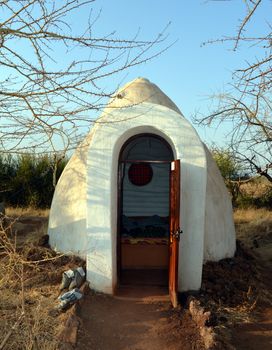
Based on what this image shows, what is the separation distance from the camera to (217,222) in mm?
7891

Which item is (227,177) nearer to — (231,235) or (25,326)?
(231,235)

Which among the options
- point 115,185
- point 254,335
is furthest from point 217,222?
point 254,335

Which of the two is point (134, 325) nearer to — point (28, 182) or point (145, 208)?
point (145, 208)

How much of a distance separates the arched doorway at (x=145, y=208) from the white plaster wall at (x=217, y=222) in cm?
83

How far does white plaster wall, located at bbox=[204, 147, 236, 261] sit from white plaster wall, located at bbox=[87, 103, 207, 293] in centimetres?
103

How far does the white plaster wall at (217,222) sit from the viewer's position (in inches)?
301

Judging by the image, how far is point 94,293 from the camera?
645cm

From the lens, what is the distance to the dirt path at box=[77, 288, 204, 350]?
5133mm

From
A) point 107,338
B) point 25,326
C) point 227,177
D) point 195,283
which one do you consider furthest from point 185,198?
point 227,177

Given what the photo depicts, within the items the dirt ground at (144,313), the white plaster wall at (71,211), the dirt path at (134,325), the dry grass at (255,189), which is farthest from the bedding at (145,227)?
the dry grass at (255,189)

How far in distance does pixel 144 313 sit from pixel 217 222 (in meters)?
2.60

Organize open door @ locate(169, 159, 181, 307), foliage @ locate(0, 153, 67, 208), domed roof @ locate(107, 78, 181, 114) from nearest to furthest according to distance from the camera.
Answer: open door @ locate(169, 159, 181, 307) → domed roof @ locate(107, 78, 181, 114) → foliage @ locate(0, 153, 67, 208)

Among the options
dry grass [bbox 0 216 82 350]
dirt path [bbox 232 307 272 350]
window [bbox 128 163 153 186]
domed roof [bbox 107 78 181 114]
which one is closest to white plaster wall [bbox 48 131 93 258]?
dry grass [bbox 0 216 82 350]

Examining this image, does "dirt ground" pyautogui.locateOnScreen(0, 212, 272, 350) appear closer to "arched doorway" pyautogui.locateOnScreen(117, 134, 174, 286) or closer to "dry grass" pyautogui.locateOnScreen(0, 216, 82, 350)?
"dry grass" pyautogui.locateOnScreen(0, 216, 82, 350)
